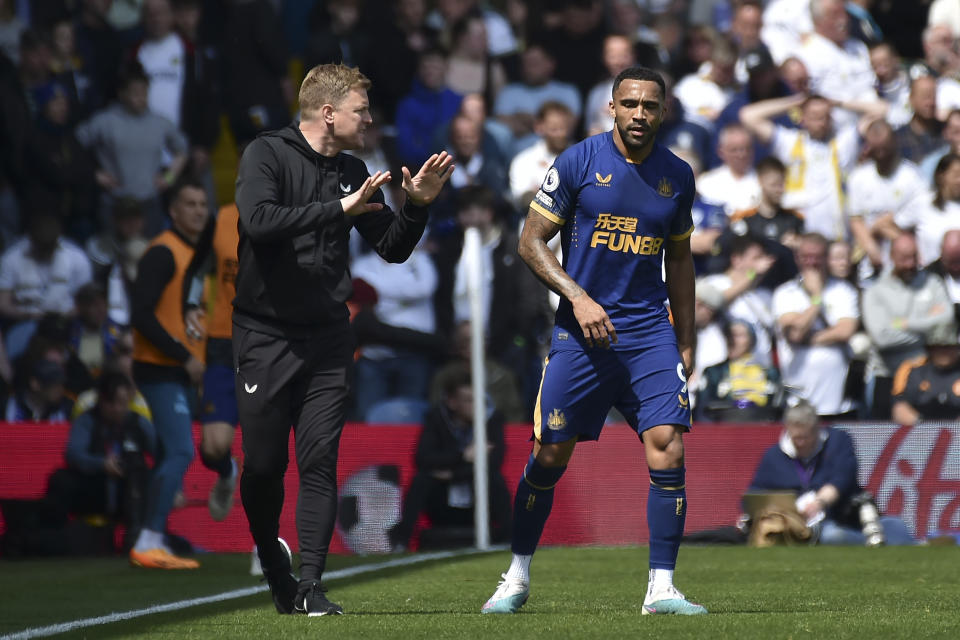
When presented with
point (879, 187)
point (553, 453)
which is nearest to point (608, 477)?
point (879, 187)

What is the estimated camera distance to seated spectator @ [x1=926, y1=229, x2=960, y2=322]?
13.8 meters

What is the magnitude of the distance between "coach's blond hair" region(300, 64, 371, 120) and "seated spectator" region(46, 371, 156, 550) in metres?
5.94

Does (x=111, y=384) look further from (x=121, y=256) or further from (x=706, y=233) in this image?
(x=706, y=233)

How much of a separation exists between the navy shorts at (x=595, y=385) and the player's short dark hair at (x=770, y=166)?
7.53 meters

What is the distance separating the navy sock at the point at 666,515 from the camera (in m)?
6.81

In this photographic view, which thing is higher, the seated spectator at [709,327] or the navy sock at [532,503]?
the seated spectator at [709,327]

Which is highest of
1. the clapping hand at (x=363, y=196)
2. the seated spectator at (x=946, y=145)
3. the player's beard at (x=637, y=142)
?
the seated spectator at (x=946, y=145)

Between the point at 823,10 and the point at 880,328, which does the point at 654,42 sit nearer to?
the point at 823,10

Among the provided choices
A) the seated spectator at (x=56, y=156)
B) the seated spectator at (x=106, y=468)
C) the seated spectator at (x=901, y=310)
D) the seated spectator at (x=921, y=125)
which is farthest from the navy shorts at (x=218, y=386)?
the seated spectator at (x=921, y=125)

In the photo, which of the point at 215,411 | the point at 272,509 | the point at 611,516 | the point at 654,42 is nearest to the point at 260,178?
the point at 272,509

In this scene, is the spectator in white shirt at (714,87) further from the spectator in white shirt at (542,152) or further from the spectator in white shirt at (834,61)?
the spectator in white shirt at (542,152)

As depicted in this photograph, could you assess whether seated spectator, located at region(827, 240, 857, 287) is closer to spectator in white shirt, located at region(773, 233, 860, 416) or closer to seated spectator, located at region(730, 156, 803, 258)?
spectator in white shirt, located at region(773, 233, 860, 416)

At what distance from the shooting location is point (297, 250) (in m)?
6.95

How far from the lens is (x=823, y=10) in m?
16.7
